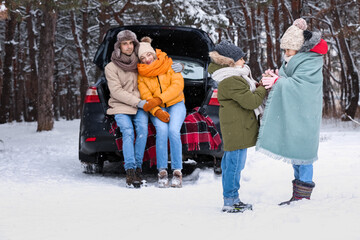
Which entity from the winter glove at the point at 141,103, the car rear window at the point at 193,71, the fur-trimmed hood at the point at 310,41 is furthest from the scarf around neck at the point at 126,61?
the fur-trimmed hood at the point at 310,41

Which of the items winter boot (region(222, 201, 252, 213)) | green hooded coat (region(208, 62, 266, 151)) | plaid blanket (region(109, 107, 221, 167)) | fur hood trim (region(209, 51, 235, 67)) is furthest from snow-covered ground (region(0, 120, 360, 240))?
fur hood trim (region(209, 51, 235, 67))

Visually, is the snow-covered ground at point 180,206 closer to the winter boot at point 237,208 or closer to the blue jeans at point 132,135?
the winter boot at point 237,208

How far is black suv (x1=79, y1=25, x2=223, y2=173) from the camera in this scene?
5.60 metres

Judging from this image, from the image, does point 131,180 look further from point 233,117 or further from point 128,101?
point 233,117

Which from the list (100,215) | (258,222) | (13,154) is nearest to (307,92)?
(258,222)

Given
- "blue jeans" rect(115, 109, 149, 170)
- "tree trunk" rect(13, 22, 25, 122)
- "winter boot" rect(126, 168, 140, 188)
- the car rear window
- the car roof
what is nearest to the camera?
"winter boot" rect(126, 168, 140, 188)

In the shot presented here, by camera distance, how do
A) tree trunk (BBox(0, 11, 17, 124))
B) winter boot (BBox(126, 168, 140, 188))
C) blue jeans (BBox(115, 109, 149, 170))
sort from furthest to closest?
tree trunk (BBox(0, 11, 17, 124)) < blue jeans (BBox(115, 109, 149, 170)) < winter boot (BBox(126, 168, 140, 188))

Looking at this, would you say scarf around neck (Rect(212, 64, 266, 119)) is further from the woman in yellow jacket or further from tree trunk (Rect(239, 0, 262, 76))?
tree trunk (Rect(239, 0, 262, 76))

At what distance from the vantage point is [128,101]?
5512mm

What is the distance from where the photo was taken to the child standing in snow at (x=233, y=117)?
3.77 metres

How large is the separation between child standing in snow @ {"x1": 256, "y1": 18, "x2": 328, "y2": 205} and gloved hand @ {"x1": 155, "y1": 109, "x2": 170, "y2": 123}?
6.11 feet

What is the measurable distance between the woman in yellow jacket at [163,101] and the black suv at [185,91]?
30 cm

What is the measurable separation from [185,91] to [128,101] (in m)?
1.60

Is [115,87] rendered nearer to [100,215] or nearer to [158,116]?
[158,116]
